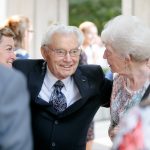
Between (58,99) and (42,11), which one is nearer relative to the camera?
(58,99)

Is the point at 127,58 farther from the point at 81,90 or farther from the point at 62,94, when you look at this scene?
the point at 62,94

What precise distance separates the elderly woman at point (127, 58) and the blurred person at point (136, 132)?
124 centimetres

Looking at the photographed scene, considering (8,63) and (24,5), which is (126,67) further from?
(24,5)

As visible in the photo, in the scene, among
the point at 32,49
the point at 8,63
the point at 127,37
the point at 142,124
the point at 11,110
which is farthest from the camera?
the point at 32,49

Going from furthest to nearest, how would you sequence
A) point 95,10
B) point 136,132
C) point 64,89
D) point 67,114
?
1. point 95,10
2. point 64,89
3. point 67,114
4. point 136,132

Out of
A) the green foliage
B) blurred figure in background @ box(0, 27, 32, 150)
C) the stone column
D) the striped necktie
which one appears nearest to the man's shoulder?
the striped necktie

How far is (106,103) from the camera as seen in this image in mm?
2861

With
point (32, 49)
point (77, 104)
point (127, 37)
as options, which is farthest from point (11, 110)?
point (32, 49)

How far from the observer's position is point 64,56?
2.75 m

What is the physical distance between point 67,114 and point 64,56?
369mm

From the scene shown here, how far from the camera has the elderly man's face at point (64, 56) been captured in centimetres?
274

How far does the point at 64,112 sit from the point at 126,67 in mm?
497

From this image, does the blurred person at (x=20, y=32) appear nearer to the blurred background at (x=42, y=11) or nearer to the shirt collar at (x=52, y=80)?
the shirt collar at (x=52, y=80)

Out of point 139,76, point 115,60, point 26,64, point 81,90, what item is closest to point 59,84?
point 81,90
